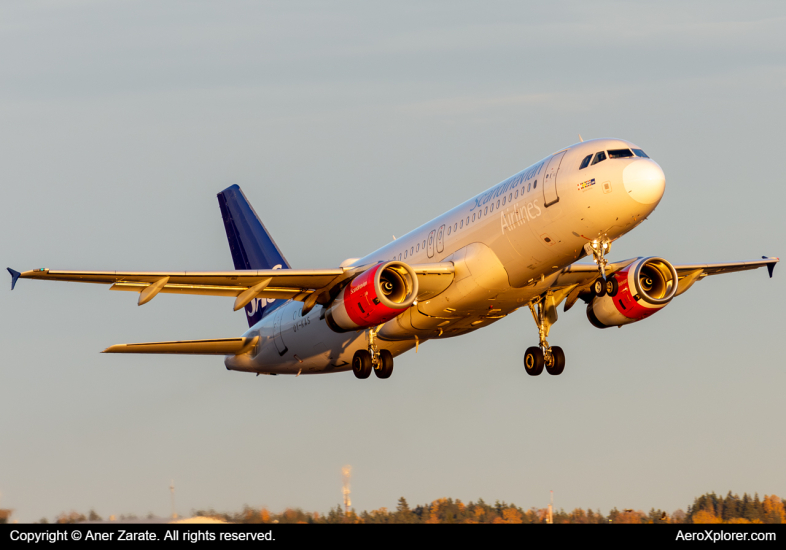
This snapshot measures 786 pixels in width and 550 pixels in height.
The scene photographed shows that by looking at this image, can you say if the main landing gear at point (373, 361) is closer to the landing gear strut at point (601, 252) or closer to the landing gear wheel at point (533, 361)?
the landing gear wheel at point (533, 361)

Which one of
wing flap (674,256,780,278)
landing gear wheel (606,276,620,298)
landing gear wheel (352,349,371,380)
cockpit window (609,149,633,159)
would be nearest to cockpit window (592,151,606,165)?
cockpit window (609,149,633,159)

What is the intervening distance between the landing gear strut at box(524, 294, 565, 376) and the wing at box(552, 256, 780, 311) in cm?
86

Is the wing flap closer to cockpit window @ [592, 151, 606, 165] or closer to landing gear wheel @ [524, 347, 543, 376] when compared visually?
landing gear wheel @ [524, 347, 543, 376]

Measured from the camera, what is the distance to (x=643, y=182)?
37.3m

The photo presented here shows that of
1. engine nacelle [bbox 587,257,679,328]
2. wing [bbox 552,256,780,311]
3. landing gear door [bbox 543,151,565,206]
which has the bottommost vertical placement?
engine nacelle [bbox 587,257,679,328]

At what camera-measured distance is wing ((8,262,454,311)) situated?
41.1m

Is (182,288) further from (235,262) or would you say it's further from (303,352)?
(235,262)

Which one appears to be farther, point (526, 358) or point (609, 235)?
point (526, 358)
